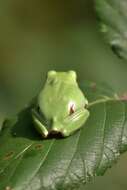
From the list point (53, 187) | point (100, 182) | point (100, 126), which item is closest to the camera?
point (53, 187)

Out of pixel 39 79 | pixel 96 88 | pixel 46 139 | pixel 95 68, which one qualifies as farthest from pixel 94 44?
pixel 46 139

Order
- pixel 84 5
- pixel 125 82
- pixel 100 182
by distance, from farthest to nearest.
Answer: pixel 84 5, pixel 125 82, pixel 100 182

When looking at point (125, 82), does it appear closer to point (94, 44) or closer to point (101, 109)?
point (94, 44)

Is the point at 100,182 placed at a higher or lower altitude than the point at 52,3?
lower

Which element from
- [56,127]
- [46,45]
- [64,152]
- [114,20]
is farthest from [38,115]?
[46,45]

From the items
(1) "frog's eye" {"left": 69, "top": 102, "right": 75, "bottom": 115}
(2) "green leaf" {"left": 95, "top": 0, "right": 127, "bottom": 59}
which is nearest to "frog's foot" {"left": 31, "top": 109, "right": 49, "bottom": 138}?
(1) "frog's eye" {"left": 69, "top": 102, "right": 75, "bottom": 115}

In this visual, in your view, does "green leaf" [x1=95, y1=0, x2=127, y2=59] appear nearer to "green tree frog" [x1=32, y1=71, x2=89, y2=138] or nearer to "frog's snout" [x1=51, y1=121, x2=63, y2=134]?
"green tree frog" [x1=32, y1=71, x2=89, y2=138]
